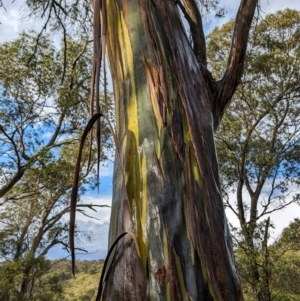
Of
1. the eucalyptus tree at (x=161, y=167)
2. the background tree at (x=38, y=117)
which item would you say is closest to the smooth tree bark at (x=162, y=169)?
the eucalyptus tree at (x=161, y=167)

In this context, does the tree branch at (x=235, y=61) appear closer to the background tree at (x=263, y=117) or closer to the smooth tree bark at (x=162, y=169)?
the smooth tree bark at (x=162, y=169)

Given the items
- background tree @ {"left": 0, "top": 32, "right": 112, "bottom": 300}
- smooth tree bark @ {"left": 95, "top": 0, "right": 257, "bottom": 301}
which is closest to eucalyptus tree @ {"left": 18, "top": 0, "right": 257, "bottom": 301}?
smooth tree bark @ {"left": 95, "top": 0, "right": 257, "bottom": 301}

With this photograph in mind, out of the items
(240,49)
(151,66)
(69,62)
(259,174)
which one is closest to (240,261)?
(259,174)

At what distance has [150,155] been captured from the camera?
86cm

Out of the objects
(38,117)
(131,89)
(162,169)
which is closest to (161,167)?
(162,169)

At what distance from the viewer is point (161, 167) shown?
0.84 meters

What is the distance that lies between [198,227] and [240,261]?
610 cm

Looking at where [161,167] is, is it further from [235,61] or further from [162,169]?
[235,61]

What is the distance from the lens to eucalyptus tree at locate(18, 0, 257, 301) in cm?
73

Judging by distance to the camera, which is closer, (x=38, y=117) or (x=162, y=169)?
(x=162, y=169)

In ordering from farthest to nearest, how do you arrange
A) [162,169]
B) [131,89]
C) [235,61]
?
[235,61] → [131,89] → [162,169]

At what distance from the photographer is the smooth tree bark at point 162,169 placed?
728mm

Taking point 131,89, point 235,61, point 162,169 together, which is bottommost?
point 162,169

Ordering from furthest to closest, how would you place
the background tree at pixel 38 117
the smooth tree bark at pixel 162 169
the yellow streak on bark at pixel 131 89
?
the background tree at pixel 38 117 → the yellow streak on bark at pixel 131 89 → the smooth tree bark at pixel 162 169
